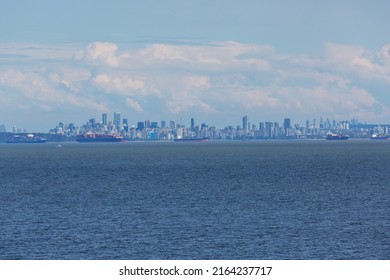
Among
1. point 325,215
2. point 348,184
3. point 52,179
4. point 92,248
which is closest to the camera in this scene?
point 92,248

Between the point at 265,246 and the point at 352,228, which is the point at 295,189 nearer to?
the point at 352,228

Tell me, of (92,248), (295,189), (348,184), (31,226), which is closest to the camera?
(92,248)

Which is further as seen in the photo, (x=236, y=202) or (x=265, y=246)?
(x=236, y=202)

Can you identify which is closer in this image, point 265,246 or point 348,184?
point 265,246

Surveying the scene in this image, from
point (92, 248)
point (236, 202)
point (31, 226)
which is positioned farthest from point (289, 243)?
point (236, 202)
